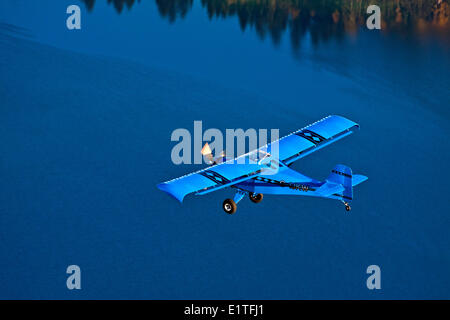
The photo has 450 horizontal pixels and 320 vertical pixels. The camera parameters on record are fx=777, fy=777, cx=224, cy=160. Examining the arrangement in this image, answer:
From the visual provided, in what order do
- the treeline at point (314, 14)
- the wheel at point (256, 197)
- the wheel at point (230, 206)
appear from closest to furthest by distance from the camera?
the wheel at point (230, 206) < the wheel at point (256, 197) < the treeline at point (314, 14)

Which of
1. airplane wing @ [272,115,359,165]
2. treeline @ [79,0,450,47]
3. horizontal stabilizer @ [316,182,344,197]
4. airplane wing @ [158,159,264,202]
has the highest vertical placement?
treeline @ [79,0,450,47]

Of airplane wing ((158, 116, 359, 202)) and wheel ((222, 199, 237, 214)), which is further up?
airplane wing ((158, 116, 359, 202))

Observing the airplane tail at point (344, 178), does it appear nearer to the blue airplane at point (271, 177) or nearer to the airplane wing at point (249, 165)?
the blue airplane at point (271, 177)

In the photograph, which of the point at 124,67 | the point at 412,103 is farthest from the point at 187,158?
the point at 412,103

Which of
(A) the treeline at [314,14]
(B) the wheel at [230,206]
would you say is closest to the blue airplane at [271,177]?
(B) the wheel at [230,206]

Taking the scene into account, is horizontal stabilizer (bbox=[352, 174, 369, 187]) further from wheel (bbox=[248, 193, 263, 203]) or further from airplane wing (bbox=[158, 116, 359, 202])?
wheel (bbox=[248, 193, 263, 203])

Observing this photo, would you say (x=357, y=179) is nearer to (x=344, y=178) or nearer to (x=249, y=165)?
(x=344, y=178)

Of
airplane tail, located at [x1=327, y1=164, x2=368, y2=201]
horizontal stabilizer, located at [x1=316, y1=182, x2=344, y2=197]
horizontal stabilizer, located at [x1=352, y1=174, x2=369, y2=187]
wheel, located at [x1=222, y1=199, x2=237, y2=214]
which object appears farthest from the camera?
horizontal stabilizer, located at [x1=352, y1=174, x2=369, y2=187]

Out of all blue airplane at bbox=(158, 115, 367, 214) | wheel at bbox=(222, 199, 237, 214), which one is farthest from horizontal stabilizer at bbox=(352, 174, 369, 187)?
wheel at bbox=(222, 199, 237, 214)

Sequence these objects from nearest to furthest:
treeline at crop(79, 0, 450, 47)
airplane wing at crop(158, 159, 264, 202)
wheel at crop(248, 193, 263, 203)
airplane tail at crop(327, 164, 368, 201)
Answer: airplane wing at crop(158, 159, 264, 202), airplane tail at crop(327, 164, 368, 201), wheel at crop(248, 193, 263, 203), treeline at crop(79, 0, 450, 47)
